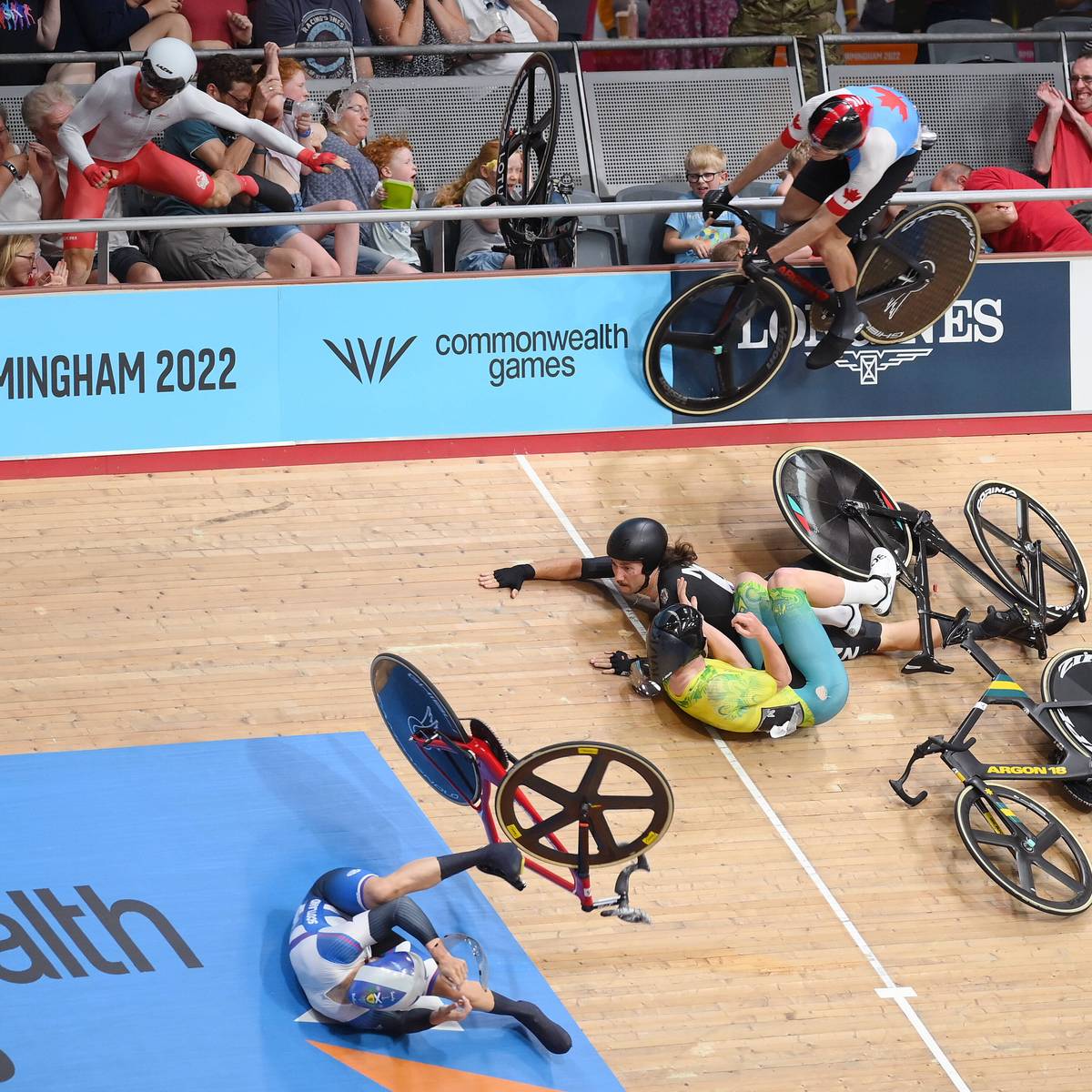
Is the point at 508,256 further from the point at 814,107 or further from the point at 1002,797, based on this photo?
the point at 1002,797

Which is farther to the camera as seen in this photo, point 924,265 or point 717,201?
point 924,265

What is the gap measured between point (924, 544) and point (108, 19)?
18.5 ft

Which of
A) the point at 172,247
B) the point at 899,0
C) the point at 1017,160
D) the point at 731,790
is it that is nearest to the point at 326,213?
the point at 172,247

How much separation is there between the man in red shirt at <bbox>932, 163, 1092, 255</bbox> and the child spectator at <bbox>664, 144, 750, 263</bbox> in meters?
1.26

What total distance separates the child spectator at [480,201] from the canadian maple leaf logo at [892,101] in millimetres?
1934

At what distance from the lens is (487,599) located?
22.8ft

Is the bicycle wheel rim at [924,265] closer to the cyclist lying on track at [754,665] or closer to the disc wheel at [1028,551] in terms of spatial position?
the disc wheel at [1028,551]

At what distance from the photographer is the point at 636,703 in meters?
6.53

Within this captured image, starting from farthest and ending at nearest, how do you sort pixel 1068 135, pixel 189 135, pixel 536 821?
pixel 1068 135 → pixel 189 135 → pixel 536 821

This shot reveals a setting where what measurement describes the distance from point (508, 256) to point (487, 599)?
206cm

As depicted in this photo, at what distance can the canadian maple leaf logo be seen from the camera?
6.75m

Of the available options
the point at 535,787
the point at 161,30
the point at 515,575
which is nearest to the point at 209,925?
the point at 535,787

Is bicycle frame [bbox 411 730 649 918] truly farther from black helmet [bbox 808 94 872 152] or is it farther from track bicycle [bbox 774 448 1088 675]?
black helmet [bbox 808 94 872 152]

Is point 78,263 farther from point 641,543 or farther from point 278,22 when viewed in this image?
point 641,543
